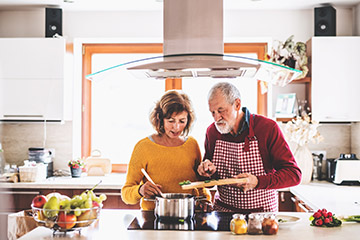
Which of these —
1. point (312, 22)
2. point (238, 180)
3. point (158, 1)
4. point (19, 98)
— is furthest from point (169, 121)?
point (312, 22)

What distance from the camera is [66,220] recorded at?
1888 millimetres

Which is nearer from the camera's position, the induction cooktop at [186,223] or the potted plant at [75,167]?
the induction cooktop at [186,223]

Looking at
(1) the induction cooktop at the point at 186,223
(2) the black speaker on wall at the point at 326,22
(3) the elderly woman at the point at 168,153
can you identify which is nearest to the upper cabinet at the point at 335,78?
(2) the black speaker on wall at the point at 326,22

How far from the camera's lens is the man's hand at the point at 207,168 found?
98.0 inches

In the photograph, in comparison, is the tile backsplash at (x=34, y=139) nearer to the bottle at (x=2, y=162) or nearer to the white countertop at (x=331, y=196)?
the bottle at (x=2, y=162)

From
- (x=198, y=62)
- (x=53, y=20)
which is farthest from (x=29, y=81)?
(x=198, y=62)

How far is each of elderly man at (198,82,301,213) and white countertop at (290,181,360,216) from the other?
54 cm

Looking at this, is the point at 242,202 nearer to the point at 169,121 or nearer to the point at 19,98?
the point at 169,121

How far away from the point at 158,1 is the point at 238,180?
240 cm

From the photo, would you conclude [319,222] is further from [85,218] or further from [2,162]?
[2,162]

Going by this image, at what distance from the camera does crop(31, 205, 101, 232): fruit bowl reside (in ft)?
6.20

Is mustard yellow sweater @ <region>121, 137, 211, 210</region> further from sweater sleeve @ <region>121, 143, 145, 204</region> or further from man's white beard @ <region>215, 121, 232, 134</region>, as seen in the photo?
man's white beard @ <region>215, 121, 232, 134</region>

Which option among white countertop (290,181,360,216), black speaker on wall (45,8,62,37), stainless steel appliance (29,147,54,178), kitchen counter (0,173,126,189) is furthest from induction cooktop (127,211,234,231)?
black speaker on wall (45,8,62,37)

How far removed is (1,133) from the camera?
4547mm
